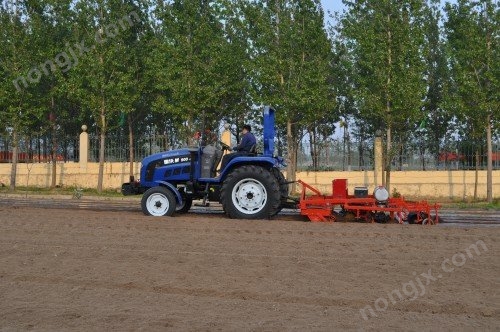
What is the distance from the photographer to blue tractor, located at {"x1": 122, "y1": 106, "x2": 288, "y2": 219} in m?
15.7

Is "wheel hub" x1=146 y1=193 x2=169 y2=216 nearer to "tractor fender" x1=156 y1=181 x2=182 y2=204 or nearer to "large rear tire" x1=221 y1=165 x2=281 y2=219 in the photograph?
"tractor fender" x1=156 y1=181 x2=182 y2=204

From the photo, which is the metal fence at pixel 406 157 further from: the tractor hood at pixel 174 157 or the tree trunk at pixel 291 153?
the tractor hood at pixel 174 157

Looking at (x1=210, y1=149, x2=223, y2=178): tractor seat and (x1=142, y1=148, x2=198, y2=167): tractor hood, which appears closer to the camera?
(x1=210, y1=149, x2=223, y2=178): tractor seat

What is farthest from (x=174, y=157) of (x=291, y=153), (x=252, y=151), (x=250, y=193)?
(x=291, y=153)

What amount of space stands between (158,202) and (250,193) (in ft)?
6.61

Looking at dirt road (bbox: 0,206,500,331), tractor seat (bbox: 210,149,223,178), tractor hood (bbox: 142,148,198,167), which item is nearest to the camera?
dirt road (bbox: 0,206,500,331)

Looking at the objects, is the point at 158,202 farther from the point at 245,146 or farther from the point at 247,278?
the point at 247,278

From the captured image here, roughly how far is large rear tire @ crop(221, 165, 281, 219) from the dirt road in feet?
5.69

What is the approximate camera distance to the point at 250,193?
15.8 meters

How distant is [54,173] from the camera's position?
33.7m

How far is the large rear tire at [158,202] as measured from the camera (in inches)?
632

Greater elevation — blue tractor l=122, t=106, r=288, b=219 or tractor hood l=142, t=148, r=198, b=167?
tractor hood l=142, t=148, r=198, b=167

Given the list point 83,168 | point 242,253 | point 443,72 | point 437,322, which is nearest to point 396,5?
point 443,72

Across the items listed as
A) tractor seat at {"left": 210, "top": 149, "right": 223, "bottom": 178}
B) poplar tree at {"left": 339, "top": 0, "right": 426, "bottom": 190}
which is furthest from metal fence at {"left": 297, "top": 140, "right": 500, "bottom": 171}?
tractor seat at {"left": 210, "top": 149, "right": 223, "bottom": 178}
